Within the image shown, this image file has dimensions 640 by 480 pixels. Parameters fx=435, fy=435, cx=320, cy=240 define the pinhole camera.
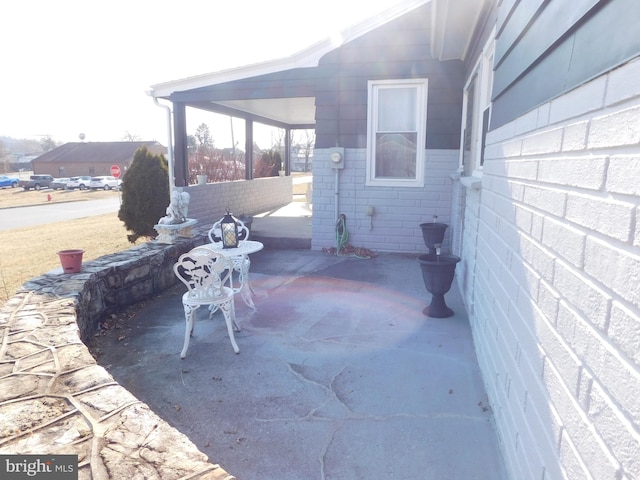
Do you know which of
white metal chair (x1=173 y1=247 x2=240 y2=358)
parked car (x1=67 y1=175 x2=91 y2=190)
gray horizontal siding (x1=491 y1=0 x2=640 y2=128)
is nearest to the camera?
gray horizontal siding (x1=491 y1=0 x2=640 y2=128)

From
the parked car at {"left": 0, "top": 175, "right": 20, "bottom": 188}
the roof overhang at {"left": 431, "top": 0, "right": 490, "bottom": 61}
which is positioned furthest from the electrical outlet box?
the parked car at {"left": 0, "top": 175, "right": 20, "bottom": 188}

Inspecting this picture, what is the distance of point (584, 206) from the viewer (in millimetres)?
1277

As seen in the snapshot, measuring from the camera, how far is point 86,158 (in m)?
52.2

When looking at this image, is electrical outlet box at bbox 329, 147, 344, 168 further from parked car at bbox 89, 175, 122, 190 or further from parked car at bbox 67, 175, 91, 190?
parked car at bbox 67, 175, 91, 190

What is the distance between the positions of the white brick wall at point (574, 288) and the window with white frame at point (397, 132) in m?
4.50

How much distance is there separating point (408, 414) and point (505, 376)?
0.70 meters

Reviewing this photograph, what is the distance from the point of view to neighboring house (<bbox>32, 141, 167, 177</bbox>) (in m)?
51.0

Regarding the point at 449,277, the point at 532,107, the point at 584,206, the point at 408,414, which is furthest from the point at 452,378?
the point at 584,206

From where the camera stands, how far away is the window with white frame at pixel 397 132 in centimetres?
670

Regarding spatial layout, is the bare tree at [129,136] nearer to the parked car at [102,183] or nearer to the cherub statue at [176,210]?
the parked car at [102,183]

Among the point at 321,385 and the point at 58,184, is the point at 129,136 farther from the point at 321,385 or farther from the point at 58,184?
the point at 321,385

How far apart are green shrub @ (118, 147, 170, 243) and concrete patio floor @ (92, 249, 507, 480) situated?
463 centimetres

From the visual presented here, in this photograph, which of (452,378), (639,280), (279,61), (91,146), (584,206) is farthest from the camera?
(91,146)

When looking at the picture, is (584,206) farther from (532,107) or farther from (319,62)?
(319,62)
